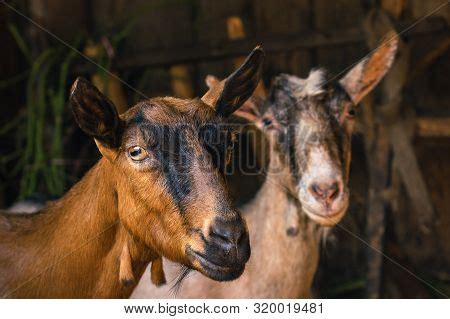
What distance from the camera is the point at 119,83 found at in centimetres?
515

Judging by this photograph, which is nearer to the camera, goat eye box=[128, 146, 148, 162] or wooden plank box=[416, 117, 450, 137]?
goat eye box=[128, 146, 148, 162]

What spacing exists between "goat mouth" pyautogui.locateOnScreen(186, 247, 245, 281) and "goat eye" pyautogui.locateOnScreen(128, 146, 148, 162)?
16.4 inches

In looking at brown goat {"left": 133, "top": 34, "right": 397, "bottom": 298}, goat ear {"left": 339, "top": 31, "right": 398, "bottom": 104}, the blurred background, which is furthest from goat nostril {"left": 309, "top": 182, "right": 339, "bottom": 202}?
the blurred background

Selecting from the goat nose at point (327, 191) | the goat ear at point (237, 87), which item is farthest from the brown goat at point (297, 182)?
the goat ear at point (237, 87)

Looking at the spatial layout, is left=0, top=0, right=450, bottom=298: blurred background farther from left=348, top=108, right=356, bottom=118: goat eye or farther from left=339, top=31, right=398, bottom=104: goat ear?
left=348, top=108, right=356, bottom=118: goat eye

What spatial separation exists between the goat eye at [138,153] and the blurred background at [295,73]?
1557 millimetres

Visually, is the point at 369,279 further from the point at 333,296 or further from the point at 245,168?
the point at 245,168

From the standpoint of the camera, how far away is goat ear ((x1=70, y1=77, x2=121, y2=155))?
288cm

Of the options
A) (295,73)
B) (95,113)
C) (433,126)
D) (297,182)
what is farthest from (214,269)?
(295,73)

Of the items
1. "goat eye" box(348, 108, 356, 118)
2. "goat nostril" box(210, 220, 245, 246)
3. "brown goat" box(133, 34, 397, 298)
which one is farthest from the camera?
"goat eye" box(348, 108, 356, 118)

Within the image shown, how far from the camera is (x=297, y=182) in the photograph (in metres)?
4.02

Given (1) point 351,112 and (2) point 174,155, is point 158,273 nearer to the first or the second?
(2) point 174,155

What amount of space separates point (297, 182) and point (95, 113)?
143 cm
